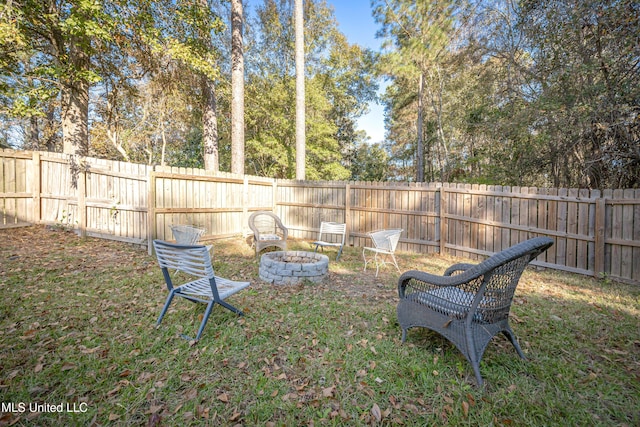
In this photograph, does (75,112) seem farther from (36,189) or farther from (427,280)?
(427,280)

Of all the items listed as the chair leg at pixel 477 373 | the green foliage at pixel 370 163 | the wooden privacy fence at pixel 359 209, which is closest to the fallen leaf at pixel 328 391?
the chair leg at pixel 477 373

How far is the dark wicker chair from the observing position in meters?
2.09

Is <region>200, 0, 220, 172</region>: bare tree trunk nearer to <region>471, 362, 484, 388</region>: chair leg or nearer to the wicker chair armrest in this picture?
the wicker chair armrest

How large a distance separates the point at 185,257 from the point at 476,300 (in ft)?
8.79

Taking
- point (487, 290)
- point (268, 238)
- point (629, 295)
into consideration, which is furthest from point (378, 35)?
point (487, 290)

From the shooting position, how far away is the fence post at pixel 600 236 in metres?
4.66

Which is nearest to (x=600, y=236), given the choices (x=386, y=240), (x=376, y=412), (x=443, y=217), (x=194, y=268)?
(x=443, y=217)

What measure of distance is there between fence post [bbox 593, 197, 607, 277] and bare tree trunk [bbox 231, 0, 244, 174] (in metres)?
8.48

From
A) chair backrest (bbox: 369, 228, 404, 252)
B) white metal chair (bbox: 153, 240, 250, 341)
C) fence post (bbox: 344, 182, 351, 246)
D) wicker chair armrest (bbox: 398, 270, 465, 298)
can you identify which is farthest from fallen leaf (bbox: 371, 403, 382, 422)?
fence post (bbox: 344, 182, 351, 246)

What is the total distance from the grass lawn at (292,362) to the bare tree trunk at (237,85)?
564 cm

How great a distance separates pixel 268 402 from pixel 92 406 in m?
1.21

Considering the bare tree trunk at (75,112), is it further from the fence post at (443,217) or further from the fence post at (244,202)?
the fence post at (443,217)

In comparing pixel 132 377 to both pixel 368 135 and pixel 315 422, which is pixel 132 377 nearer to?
pixel 315 422

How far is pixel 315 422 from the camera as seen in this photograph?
6.00 feet
